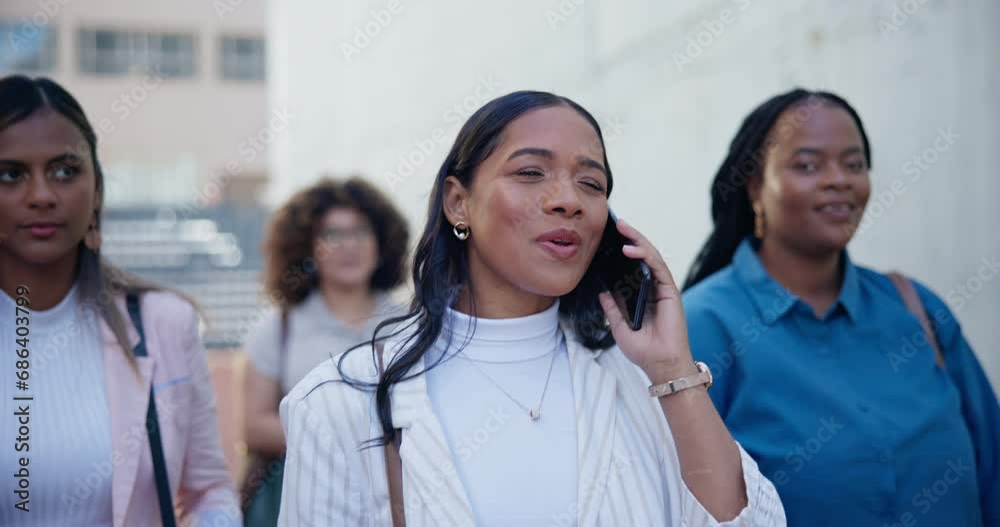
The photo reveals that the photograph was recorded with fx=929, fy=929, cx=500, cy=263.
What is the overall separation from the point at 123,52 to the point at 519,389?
100 feet

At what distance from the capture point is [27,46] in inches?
1112

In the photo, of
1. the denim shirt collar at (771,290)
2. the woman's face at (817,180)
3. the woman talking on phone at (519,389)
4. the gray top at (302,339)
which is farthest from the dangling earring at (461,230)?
the gray top at (302,339)

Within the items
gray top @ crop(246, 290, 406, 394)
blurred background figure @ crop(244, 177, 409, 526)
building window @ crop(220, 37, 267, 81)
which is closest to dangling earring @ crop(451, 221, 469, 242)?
blurred background figure @ crop(244, 177, 409, 526)

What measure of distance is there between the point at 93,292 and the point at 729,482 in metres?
1.79

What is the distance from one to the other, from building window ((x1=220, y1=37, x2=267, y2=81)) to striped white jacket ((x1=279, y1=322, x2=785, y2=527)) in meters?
30.3

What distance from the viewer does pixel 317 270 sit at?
4781 millimetres

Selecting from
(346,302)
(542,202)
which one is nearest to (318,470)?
(542,202)

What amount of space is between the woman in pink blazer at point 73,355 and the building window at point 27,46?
2825 cm

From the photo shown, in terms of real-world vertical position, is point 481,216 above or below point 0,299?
above

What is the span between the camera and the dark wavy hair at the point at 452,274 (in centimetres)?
215

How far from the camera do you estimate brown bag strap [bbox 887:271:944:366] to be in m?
2.78

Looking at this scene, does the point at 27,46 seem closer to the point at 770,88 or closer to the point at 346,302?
the point at 346,302

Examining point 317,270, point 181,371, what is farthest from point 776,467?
point 317,270

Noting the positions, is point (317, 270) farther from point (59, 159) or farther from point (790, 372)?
point (790, 372)
